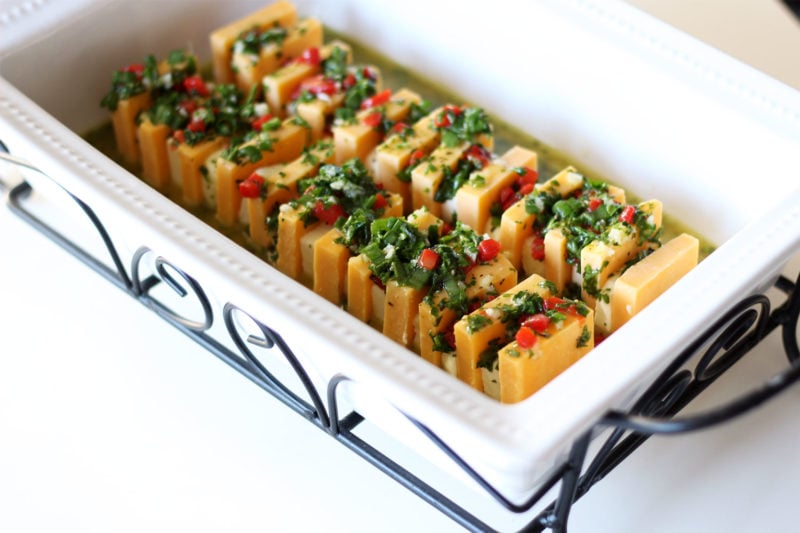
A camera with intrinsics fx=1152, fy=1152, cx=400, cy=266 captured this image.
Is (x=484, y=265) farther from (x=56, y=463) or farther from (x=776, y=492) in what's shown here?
(x=56, y=463)

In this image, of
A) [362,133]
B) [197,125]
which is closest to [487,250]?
[362,133]

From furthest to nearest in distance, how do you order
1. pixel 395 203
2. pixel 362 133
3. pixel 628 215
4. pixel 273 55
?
pixel 273 55 → pixel 362 133 → pixel 395 203 → pixel 628 215

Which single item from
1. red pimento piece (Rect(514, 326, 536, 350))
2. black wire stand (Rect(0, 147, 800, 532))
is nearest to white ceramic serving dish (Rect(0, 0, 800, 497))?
black wire stand (Rect(0, 147, 800, 532))

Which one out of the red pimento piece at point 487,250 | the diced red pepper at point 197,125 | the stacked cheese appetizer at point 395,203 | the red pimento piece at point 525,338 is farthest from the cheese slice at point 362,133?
the red pimento piece at point 525,338

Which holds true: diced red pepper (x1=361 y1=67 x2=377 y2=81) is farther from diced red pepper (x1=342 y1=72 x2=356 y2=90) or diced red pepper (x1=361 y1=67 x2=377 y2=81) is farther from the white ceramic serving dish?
the white ceramic serving dish

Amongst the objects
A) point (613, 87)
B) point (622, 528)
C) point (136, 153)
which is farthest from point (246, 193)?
point (622, 528)

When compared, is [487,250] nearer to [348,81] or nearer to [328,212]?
[328,212]

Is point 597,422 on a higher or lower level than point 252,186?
higher
